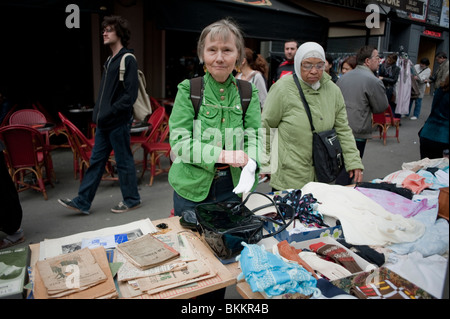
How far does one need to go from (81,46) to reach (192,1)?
330cm

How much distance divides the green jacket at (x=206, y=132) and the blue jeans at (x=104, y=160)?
2.11m

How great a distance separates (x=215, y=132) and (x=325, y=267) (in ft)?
2.82

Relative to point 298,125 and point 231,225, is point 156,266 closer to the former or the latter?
point 231,225

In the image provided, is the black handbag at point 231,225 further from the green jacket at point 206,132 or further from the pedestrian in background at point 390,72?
the pedestrian in background at point 390,72

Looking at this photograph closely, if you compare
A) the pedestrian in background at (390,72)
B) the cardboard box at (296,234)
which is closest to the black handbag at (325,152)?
the cardboard box at (296,234)

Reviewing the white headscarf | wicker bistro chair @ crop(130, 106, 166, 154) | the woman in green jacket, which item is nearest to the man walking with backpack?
wicker bistro chair @ crop(130, 106, 166, 154)

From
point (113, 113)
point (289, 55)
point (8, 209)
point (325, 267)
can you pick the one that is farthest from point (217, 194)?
point (289, 55)

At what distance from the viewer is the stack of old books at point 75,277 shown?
4.09 ft

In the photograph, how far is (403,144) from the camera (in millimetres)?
8195

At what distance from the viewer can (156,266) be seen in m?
1.43

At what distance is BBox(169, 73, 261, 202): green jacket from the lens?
5.90ft

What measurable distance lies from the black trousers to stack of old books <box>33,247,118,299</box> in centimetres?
207
